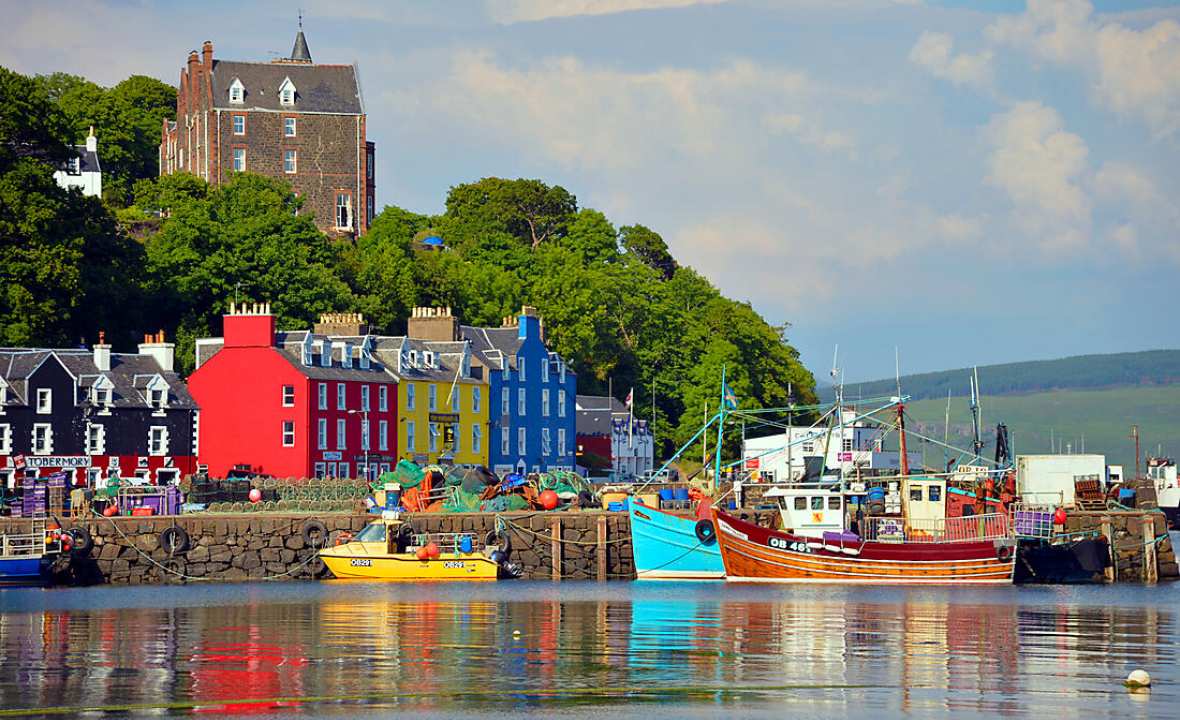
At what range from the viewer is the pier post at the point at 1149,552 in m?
75.1

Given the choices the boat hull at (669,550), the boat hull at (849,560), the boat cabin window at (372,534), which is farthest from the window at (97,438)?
the boat hull at (849,560)

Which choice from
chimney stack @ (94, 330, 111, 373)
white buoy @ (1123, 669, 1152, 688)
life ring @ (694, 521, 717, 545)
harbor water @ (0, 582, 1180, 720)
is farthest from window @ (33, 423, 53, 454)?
white buoy @ (1123, 669, 1152, 688)

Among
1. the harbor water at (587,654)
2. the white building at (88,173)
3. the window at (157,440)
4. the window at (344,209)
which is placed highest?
the white building at (88,173)

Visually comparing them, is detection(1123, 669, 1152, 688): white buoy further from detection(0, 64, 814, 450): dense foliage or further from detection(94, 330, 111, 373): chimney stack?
detection(0, 64, 814, 450): dense foliage

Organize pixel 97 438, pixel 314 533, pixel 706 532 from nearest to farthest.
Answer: pixel 706 532
pixel 314 533
pixel 97 438

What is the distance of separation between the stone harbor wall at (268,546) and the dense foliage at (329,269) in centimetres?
3029

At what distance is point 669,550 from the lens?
73.0 m

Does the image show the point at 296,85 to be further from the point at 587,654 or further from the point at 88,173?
the point at 587,654

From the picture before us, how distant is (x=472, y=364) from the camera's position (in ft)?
396

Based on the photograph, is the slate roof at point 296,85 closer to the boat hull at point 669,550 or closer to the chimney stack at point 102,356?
the chimney stack at point 102,356

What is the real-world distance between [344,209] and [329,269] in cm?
3039

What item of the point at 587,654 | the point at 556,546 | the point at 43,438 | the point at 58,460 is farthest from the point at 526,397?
the point at 587,654

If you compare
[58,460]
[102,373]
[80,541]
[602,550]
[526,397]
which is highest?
[102,373]

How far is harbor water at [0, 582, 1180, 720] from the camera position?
35.0 m
